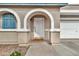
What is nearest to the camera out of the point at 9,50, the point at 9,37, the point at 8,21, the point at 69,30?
the point at 9,50

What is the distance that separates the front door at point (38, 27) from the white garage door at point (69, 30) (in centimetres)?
233

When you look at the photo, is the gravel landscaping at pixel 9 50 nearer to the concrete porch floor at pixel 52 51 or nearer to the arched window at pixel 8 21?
the concrete porch floor at pixel 52 51

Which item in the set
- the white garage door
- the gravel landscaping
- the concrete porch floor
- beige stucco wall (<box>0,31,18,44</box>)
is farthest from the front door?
the gravel landscaping

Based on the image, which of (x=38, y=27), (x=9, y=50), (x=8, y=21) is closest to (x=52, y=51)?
(x=9, y=50)

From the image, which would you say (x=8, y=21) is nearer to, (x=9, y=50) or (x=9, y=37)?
(x=9, y=37)

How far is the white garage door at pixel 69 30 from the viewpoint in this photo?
1931cm

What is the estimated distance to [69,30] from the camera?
19.5 m

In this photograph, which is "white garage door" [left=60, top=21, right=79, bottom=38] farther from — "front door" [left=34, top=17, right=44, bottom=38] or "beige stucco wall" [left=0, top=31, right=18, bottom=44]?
"beige stucco wall" [left=0, top=31, right=18, bottom=44]

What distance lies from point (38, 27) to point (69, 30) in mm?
3681

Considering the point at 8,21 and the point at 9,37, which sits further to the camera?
the point at 8,21

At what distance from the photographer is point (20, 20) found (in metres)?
13.4

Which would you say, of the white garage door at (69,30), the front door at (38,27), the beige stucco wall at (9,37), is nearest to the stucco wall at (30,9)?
the beige stucco wall at (9,37)

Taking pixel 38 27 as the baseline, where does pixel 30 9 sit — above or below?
above

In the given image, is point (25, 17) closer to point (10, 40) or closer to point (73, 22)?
point (10, 40)
